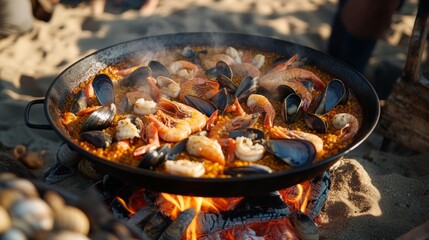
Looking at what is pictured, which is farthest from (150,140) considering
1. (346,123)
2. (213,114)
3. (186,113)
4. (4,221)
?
(346,123)

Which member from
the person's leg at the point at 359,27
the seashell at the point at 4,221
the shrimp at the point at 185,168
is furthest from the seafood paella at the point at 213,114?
the person's leg at the point at 359,27

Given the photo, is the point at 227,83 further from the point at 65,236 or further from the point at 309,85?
the point at 65,236

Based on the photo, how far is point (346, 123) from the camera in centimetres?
294

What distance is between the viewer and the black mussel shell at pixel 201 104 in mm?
3104

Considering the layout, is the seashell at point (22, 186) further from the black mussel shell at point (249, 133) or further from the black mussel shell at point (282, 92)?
the black mussel shell at point (282, 92)

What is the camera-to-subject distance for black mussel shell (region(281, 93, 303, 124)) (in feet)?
9.91

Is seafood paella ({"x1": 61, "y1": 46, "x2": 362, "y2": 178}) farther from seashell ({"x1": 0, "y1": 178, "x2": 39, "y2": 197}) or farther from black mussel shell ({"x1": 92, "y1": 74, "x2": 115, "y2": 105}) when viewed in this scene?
seashell ({"x1": 0, "y1": 178, "x2": 39, "y2": 197})

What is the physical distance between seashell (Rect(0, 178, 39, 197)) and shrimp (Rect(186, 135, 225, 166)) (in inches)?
38.4

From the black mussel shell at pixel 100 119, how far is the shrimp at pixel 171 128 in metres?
0.28

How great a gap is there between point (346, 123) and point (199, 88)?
121 centimetres

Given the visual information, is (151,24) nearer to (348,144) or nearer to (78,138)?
(78,138)

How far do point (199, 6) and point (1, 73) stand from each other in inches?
137

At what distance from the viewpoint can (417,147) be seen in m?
4.20

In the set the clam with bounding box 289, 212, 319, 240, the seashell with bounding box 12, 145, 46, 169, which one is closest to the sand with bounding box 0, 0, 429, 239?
the seashell with bounding box 12, 145, 46, 169
